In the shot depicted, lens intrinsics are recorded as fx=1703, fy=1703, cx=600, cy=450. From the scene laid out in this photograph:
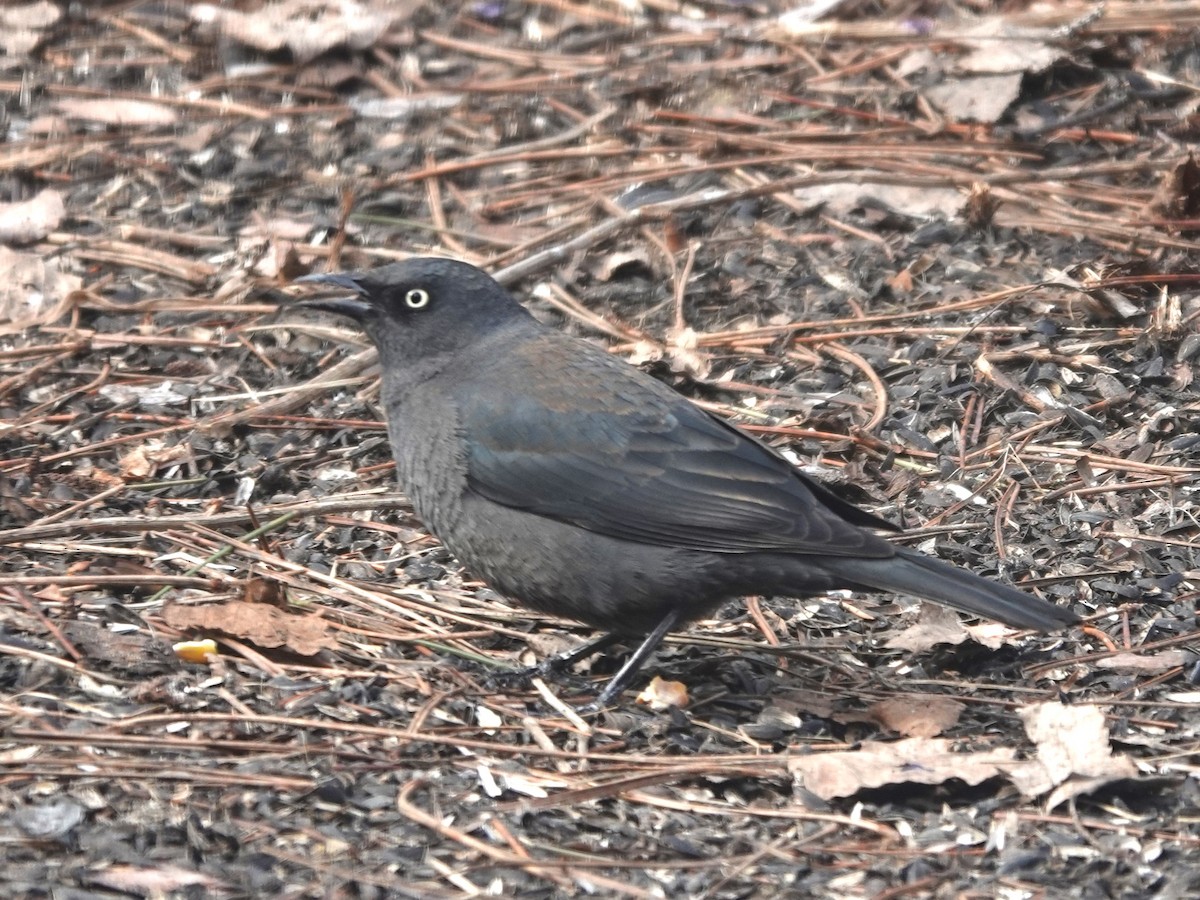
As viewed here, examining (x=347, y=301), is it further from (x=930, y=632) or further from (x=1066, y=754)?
(x=1066, y=754)

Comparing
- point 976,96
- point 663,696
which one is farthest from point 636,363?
point 976,96

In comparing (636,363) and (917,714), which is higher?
(636,363)

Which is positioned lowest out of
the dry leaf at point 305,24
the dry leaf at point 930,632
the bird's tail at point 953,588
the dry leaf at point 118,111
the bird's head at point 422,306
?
the dry leaf at point 930,632

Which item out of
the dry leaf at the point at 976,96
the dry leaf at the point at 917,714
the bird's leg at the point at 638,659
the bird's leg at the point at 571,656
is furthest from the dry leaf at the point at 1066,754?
the dry leaf at the point at 976,96

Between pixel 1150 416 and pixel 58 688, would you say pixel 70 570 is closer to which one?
pixel 58 688

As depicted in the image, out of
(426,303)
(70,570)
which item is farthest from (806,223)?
(70,570)

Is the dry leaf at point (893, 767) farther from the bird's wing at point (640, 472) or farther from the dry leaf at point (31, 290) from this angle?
the dry leaf at point (31, 290)

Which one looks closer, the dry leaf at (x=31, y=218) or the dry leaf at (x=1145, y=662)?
the dry leaf at (x=1145, y=662)
